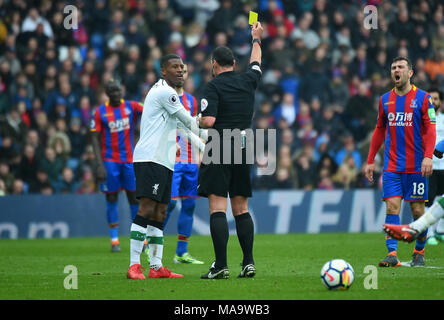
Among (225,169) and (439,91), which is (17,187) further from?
(225,169)

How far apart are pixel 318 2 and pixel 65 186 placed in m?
9.06

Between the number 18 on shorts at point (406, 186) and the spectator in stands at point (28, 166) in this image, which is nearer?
the number 18 on shorts at point (406, 186)

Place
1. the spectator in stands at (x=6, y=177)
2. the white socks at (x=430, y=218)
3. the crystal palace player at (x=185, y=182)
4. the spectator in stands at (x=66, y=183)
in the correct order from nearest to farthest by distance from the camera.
A: the white socks at (x=430, y=218) → the crystal palace player at (x=185, y=182) → the spectator in stands at (x=6, y=177) → the spectator in stands at (x=66, y=183)

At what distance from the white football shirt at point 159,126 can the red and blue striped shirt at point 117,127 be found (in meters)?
4.80

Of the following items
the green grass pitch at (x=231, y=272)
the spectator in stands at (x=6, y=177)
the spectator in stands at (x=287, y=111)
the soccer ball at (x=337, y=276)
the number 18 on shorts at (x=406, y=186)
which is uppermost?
the spectator in stands at (x=287, y=111)

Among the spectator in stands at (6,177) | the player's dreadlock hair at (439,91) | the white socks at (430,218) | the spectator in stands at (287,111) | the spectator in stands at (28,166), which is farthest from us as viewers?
the spectator in stands at (287,111)

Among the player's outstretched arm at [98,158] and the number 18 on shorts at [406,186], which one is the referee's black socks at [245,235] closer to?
the number 18 on shorts at [406,186]

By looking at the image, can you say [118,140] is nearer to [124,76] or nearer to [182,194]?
[182,194]

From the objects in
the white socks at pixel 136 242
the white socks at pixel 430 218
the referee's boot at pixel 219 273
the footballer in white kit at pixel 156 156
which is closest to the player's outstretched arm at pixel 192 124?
the footballer in white kit at pixel 156 156

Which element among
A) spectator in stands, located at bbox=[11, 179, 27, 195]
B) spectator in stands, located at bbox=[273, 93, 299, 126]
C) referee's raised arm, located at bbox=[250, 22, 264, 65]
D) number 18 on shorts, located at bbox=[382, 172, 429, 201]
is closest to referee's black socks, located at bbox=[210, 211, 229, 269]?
referee's raised arm, located at bbox=[250, 22, 264, 65]

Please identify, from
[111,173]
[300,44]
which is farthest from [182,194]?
[300,44]

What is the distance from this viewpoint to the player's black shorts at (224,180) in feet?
27.3

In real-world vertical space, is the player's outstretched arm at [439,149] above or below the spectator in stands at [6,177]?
above

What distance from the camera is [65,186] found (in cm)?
1719
